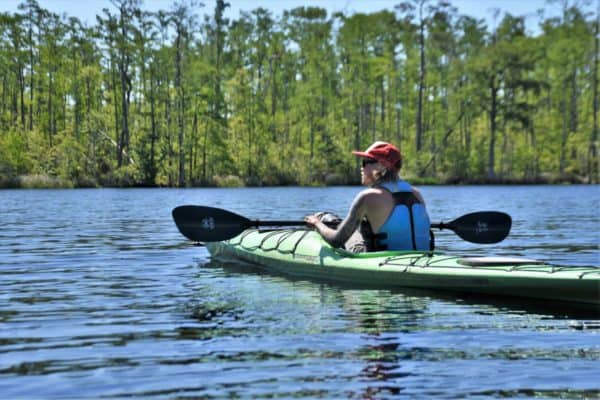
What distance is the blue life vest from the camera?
7684mm

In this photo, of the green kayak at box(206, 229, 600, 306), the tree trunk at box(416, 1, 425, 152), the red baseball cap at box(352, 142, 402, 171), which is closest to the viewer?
the green kayak at box(206, 229, 600, 306)

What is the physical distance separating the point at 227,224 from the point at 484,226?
3.00 metres

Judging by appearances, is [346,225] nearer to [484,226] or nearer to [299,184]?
[484,226]

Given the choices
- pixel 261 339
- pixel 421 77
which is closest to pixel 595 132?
pixel 421 77

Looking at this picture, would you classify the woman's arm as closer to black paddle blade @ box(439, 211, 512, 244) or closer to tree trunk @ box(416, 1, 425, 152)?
black paddle blade @ box(439, 211, 512, 244)

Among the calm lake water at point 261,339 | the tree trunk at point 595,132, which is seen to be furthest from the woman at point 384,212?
the tree trunk at point 595,132

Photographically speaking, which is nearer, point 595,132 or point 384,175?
point 384,175

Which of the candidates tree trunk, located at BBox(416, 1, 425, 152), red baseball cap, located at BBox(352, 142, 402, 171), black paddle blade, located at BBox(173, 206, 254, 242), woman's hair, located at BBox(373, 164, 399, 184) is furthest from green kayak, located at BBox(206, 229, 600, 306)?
tree trunk, located at BBox(416, 1, 425, 152)

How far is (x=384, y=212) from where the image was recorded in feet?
25.4

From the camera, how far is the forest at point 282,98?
49.0 m

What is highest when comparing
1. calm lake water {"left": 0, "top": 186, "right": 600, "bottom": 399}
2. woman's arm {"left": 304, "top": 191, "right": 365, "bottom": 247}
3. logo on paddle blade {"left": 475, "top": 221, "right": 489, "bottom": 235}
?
woman's arm {"left": 304, "top": 191, "right": 365, "bottom": 247}

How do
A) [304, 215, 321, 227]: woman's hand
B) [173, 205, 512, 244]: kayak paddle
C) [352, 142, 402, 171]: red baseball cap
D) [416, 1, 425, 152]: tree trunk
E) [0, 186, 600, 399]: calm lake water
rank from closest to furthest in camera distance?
[0, 186, 600, 399]: calm lake water
[352, 142, 402, 171]: red baseball cap
[304, 215, 321, 227]: woman's hand
[173, 205, 512, 244]: kayak paddle
[416, 1, 425, 152]: tree trunk

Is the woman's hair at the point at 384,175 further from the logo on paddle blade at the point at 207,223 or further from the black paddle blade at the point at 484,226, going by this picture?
the logo on paddle blade at the point at 207,223

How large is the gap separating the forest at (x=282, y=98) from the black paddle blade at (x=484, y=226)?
38.1 meters
